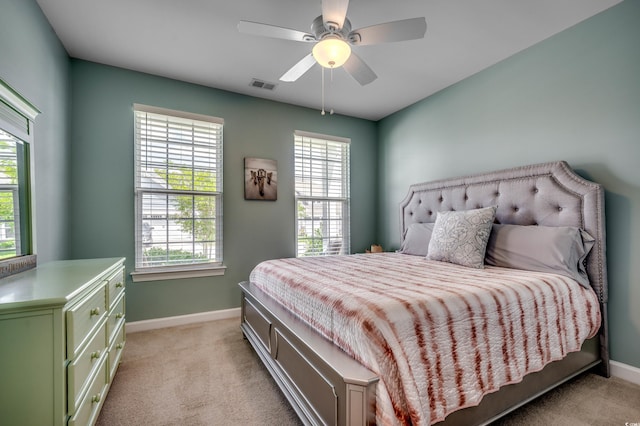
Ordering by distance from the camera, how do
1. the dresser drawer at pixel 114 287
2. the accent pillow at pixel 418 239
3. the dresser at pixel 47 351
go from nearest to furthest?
the dresser at pixel 47 351, the dresser drawer at pixel 114 287, the accent pillow at pixel 418 239

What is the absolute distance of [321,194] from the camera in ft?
13.9

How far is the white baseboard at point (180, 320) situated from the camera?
10.1ft

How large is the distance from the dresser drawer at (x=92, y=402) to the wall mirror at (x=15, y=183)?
2.39 feet

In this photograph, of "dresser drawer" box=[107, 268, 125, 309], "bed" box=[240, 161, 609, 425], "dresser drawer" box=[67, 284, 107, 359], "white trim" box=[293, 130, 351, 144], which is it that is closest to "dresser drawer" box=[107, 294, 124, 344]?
"dresser drawer" box=[107, 268, 125, 309]

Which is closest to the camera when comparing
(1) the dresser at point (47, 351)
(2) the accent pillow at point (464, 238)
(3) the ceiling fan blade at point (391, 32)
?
(1) the dresser at point (47, 351)

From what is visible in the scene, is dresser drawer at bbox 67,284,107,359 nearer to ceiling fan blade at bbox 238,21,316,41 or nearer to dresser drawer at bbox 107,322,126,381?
dresser drawer at bbox 107,322,126,381

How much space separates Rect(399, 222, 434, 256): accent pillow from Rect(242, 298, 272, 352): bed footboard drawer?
182 centimetres

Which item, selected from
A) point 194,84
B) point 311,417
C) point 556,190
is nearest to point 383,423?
point 311,417

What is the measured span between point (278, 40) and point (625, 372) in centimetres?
371

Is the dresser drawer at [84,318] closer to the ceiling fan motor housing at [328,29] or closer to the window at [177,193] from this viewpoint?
the window at [177,193]

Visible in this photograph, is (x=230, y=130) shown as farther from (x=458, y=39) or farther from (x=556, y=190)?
(x=556, y=190)

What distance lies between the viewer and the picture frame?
366 cm

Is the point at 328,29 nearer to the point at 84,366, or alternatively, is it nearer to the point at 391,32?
the point at 391,32

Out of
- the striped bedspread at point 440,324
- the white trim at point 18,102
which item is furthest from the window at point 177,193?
the striped bedspread at point 440,324
